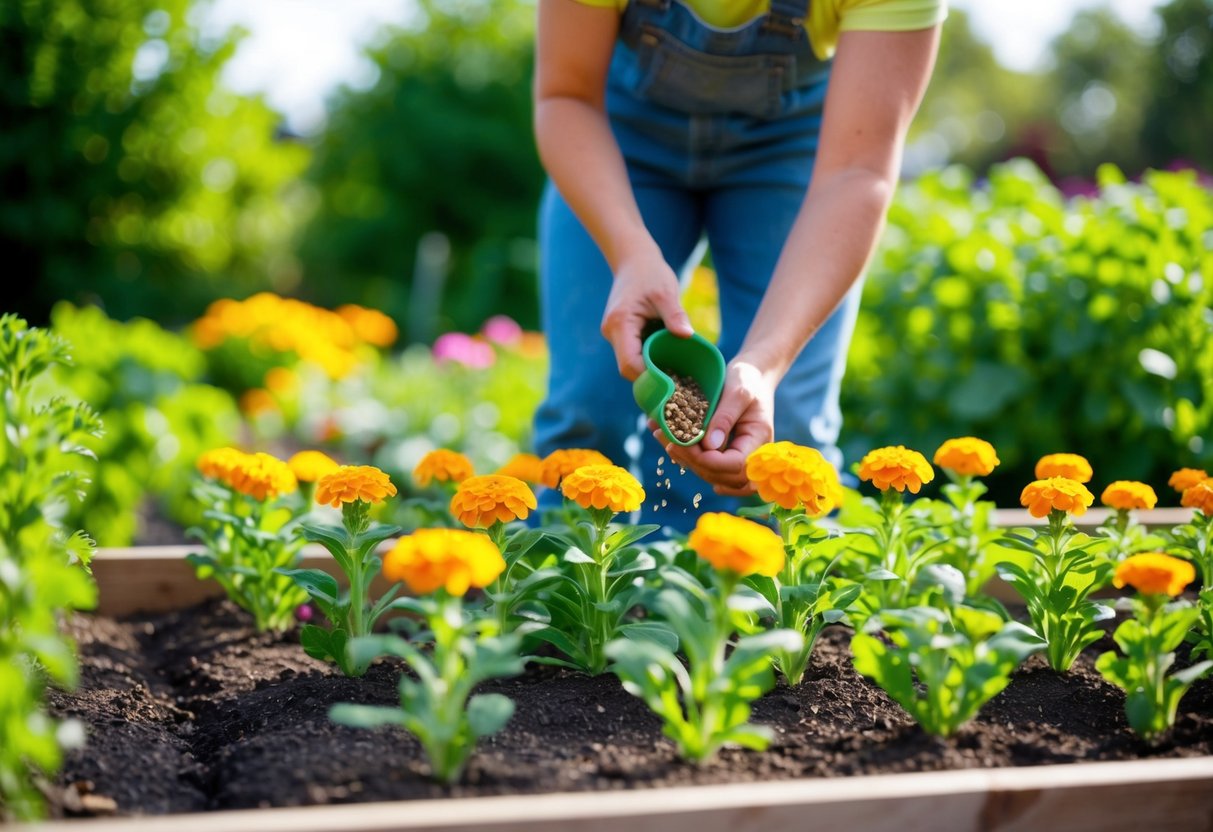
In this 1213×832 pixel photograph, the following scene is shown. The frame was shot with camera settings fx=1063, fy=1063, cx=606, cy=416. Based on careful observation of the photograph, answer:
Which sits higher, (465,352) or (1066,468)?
(465,352)

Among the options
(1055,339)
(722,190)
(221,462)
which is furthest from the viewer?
(1055,339)

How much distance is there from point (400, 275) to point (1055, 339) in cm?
1049

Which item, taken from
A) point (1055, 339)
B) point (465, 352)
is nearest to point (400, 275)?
point (465, 352)

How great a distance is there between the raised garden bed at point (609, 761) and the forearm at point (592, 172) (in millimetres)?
807

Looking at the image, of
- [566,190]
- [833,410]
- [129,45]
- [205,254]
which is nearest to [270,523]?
[566,190]

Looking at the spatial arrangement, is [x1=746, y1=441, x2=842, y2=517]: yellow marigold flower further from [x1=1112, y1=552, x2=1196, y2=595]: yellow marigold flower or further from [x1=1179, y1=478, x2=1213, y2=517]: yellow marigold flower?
[x1=1179, y1=478, x2=1213, y2=517]: yellow marigold flower

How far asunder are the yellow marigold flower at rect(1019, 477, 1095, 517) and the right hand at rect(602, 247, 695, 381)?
2.03ft

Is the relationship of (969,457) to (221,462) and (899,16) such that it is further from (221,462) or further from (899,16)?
(221,462)

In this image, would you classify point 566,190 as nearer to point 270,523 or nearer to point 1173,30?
point 270,523

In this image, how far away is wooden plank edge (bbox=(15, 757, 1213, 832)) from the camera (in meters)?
1.11

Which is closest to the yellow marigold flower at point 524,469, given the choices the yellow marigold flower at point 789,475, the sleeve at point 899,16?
the yellow marigold flower at point 789,475

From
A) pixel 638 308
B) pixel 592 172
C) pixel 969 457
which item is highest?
pixel 592 172

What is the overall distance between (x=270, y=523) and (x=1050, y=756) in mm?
1468

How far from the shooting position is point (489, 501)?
1.61 m
